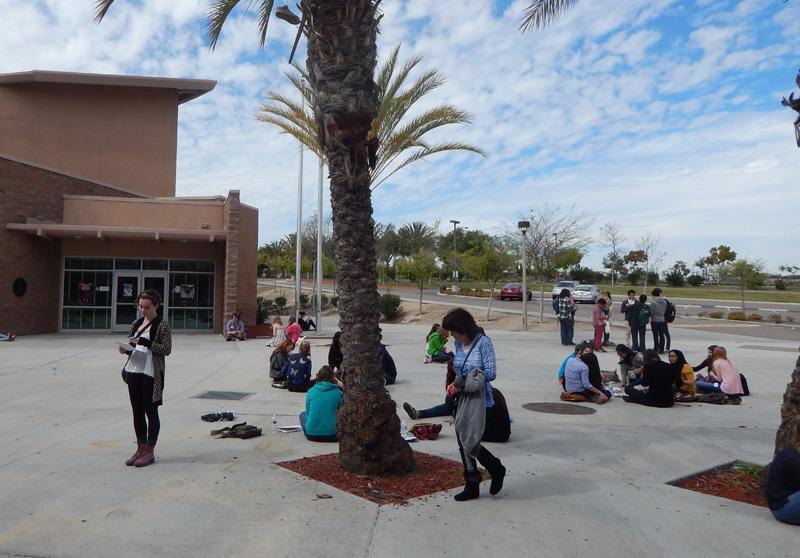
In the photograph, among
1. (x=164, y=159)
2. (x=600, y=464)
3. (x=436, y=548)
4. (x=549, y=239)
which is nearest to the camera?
(x=436, y=548)

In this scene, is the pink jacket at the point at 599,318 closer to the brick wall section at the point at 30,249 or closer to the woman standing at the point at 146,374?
the woman standing at the point at 146,374

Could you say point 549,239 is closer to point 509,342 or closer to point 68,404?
point 509,342

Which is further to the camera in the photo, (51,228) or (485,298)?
(485,298)

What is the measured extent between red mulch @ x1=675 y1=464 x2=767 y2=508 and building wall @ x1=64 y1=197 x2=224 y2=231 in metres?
18.2

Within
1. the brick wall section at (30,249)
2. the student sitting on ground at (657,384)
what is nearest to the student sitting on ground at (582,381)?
the student sitting on ground at (657,384)

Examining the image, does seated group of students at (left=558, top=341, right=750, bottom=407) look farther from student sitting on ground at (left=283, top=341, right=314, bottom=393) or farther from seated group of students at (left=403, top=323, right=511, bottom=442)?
student sitting on ground at (left=283, top=341, right=314, bottom=393)

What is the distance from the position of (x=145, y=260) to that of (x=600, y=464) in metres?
18.8

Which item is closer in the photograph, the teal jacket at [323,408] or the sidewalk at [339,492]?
the sidewalk at [339,492]

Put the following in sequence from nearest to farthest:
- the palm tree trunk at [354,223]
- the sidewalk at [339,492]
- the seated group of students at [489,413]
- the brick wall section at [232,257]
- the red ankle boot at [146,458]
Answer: the sidewalk at [339,492] < the palm tree trunk at [354,223] < the red ankle boot at [146,458] < the seated group of students at [489,413] < the brick wall section at [232,257]

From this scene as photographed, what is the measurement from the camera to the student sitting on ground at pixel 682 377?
9.58m

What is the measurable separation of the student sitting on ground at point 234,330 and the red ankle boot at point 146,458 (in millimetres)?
13257

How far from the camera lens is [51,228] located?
18.4m

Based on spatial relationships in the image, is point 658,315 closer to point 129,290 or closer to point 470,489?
point 470,489

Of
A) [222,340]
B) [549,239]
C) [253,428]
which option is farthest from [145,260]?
[549,239]
